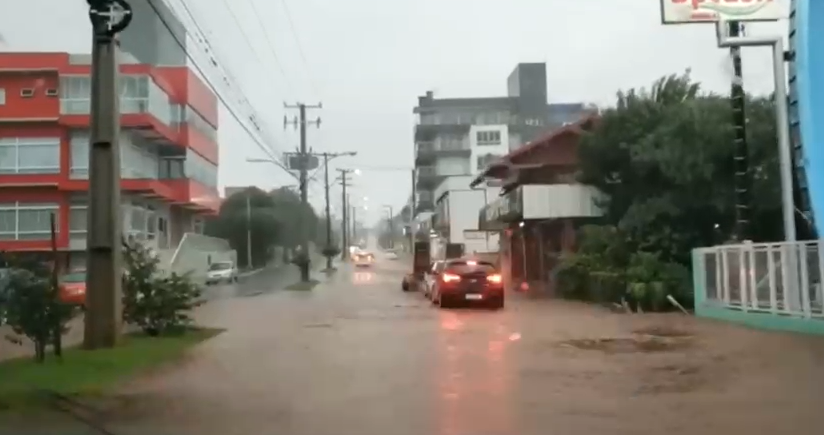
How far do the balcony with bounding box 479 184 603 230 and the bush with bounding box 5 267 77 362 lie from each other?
27920mm

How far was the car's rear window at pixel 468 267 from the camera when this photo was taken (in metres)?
31.0

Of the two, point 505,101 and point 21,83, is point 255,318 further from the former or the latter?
point 505,101

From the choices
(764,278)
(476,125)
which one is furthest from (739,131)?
(476,125)

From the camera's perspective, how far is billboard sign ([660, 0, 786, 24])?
1038 inches

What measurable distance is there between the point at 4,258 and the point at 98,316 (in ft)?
7.46

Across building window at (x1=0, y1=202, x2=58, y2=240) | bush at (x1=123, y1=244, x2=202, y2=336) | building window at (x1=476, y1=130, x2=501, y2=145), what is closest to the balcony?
building window at (x1=0, y1=202, x2=58, y2=240)

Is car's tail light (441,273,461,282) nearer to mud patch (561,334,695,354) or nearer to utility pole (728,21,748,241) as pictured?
utility pole (728,21,748,241)

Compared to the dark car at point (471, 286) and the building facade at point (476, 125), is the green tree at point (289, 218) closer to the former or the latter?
the building facade at point (476, 125)

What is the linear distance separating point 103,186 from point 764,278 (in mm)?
13388

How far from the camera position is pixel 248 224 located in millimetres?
80688

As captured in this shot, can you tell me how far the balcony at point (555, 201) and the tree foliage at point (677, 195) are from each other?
15.6 ft

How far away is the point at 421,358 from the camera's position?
53.7ft

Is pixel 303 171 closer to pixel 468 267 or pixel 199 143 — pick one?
pixel 199 143

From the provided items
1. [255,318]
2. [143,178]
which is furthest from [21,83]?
[255,318]
